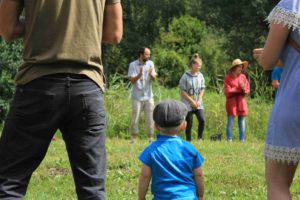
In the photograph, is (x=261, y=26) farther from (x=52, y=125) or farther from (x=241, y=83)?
(x=52, y=125)

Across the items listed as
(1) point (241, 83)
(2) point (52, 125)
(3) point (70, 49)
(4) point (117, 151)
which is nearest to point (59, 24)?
(3) point (70, 49)

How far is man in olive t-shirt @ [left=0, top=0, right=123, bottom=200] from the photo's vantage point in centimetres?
350

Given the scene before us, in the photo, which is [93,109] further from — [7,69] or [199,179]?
[7,69]

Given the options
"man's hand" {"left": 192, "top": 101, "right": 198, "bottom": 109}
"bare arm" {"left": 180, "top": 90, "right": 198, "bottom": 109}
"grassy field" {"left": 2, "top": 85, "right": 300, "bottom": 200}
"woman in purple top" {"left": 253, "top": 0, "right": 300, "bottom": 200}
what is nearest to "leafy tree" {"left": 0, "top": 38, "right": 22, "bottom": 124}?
"grassy field" {"left": 2, "top": 85, "right": 300, "bottom": 200}

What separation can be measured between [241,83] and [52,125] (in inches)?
385

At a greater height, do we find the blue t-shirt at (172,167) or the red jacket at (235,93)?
the blue t-shirt at (172,167)

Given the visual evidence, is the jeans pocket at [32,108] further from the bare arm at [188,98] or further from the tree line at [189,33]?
the tree line at [189,33]

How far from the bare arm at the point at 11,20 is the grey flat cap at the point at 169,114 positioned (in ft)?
3.53

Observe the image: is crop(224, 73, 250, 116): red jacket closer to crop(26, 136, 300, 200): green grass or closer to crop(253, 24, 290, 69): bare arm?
crop(26, 136, 300, 200): green grass

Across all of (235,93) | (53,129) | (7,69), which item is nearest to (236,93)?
(235,93)

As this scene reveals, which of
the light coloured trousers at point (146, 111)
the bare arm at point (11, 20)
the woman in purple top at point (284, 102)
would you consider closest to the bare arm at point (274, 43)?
the woman in purple top at point (284, 102)

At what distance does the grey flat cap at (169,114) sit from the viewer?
4234 millimetres

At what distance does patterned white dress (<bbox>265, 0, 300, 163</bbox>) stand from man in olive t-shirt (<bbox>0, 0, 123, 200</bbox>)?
37.2 inches

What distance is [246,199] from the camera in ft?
20.9
